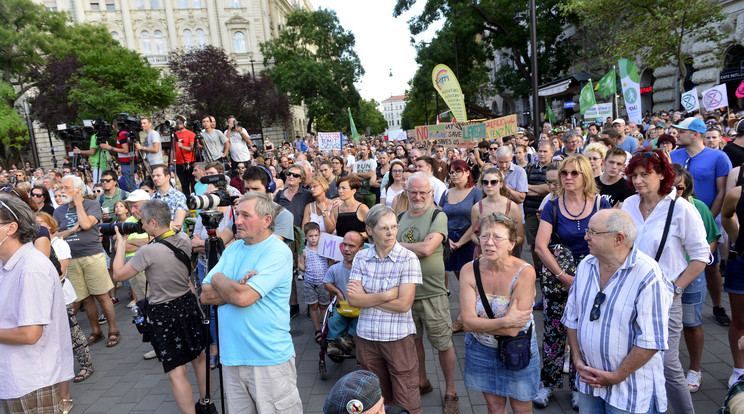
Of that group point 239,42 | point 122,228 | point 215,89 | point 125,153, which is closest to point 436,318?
point 122,228

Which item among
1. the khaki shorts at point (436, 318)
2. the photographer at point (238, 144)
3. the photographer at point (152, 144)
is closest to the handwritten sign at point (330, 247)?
the khaki shorts at point (436, 318)

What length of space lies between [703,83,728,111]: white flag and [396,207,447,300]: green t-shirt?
36.8 feet

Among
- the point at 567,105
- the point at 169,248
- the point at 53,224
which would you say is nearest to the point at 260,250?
the point at 169,248

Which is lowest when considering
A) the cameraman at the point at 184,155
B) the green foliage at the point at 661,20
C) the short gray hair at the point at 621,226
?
the short gray hair at the point at 621,226

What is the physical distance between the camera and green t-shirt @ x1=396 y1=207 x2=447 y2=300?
12.2 feet

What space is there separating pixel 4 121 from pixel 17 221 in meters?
29.8

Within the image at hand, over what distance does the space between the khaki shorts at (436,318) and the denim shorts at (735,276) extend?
2.21m

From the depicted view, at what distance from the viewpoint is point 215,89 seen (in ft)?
120

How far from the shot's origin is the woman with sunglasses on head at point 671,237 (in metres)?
3.05

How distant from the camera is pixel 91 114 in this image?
2795 cm

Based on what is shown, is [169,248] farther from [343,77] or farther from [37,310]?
[343,77]

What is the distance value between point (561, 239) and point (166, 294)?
3.28 m

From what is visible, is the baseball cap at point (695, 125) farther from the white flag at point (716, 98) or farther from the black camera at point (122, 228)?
the white flag at point (716, 98)

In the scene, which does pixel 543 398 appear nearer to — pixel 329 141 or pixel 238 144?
pixel 238 144
